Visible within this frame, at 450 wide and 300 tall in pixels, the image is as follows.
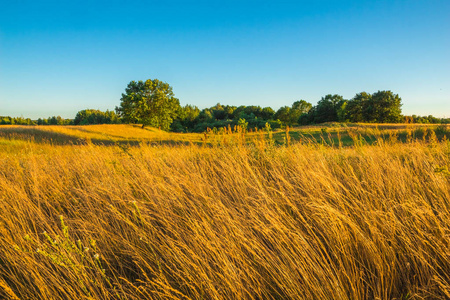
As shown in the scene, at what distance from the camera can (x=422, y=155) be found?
3.57 meters

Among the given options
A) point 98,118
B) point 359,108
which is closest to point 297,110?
point 359,108

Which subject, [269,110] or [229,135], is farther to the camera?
[269,110]

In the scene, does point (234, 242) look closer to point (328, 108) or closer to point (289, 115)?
point (328, 108)

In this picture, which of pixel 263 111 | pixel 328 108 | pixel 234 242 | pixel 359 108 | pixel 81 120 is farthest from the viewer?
pixel 81 120

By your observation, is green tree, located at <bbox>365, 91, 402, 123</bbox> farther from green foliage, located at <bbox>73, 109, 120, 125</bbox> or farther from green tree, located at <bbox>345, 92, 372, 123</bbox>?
green foliage, located at <bbox>73, 109, 120, 125</bbox>

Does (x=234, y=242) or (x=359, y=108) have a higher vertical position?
→ (x=359, y=108)

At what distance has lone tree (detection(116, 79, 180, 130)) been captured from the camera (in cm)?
3925

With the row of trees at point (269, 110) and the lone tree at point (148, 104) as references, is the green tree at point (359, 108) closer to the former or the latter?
the row of trees at point (269, 110)

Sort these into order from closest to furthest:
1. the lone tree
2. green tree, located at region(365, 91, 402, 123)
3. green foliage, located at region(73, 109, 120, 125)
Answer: the lone tree → green tree, located at region(365, 91, 402, 123) → green foliage, located at region(73, 109, 120, 125)

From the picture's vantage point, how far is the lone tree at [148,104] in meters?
39.2

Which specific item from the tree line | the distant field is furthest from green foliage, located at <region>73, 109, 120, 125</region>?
the distant field

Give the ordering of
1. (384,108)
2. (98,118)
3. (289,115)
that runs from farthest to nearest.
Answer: (98,118) → (289,115) → (384,108)

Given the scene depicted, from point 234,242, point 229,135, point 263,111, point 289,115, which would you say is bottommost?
point 234,242

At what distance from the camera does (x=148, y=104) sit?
4072 cm
